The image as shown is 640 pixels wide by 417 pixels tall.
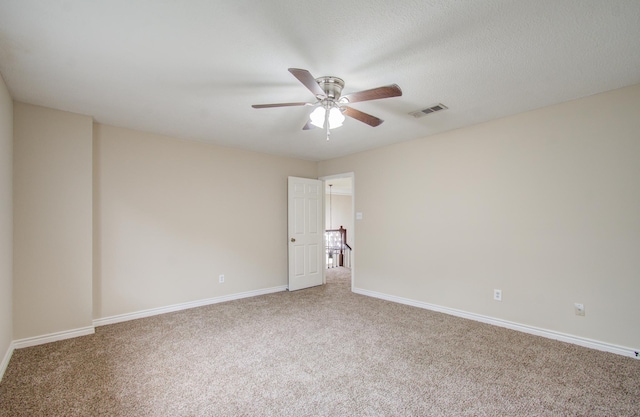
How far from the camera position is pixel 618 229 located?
257 cm

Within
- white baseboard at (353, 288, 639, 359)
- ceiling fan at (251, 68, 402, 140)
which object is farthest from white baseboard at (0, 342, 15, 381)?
white baseboard at (353, 288, 639, 359)

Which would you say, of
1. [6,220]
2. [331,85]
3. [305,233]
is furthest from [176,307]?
[331,85]

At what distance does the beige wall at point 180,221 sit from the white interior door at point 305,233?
0.19 meters

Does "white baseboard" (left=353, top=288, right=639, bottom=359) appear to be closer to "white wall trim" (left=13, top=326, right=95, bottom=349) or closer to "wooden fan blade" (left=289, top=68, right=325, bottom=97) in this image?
"wooden fan blade" (left=289, top=68, right=325, bottom=97)

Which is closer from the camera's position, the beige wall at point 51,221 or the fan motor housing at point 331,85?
the fan motor housing at point 331,85

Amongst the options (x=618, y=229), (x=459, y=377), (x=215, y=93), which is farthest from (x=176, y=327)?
(x=618, y=229)

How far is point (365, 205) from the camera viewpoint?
188 inches

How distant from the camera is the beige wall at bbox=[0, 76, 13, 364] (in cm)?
236

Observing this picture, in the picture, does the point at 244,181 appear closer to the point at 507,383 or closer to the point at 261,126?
the point at 261,126

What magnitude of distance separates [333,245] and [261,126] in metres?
5.03

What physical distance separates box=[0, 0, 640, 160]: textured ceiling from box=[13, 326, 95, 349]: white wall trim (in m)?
2.36

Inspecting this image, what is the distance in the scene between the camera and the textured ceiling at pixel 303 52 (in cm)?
159

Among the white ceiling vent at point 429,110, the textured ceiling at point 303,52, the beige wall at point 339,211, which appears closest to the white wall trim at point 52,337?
the textured ceiling at point 303,52

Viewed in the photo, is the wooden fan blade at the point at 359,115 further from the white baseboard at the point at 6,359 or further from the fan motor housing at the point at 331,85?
the white baseboard at the point at 6,359
